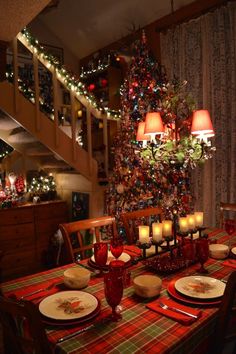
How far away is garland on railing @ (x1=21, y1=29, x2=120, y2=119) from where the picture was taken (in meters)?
3.15

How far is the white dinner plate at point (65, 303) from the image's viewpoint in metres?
1.08

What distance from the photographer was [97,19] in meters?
4.80

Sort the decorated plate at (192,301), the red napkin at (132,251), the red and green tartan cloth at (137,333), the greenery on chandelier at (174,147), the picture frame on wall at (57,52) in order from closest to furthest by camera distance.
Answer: the red and green tartan cloth at (137,333) → the decorated plate at (192,301) → the red napkin at (132,251) → the greenery on chandelier at (174,147) → the picture frame on wall at (57,52)

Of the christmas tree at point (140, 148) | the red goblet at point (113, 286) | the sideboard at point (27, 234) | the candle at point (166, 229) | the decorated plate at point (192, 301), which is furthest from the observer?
the sideboard at point (27, 234)

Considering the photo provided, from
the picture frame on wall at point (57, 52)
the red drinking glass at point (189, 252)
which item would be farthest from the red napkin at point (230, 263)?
the picture frame on wall at point (57, 52)

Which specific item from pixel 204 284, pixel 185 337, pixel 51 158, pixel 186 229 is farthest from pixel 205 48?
pixel 185 337

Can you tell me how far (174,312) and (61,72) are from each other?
9.82ft

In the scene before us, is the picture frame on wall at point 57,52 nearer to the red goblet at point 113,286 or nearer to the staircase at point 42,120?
the staircase at point 42,120

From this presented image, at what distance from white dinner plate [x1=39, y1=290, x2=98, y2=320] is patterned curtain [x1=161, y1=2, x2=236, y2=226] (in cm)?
246

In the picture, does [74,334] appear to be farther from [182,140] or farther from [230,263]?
[182,140]

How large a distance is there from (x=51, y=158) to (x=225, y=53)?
239 cm

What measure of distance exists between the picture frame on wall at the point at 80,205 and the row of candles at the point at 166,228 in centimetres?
211

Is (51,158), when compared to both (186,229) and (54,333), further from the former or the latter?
(54,333)

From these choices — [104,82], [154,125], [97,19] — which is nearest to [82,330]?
[154,125]
